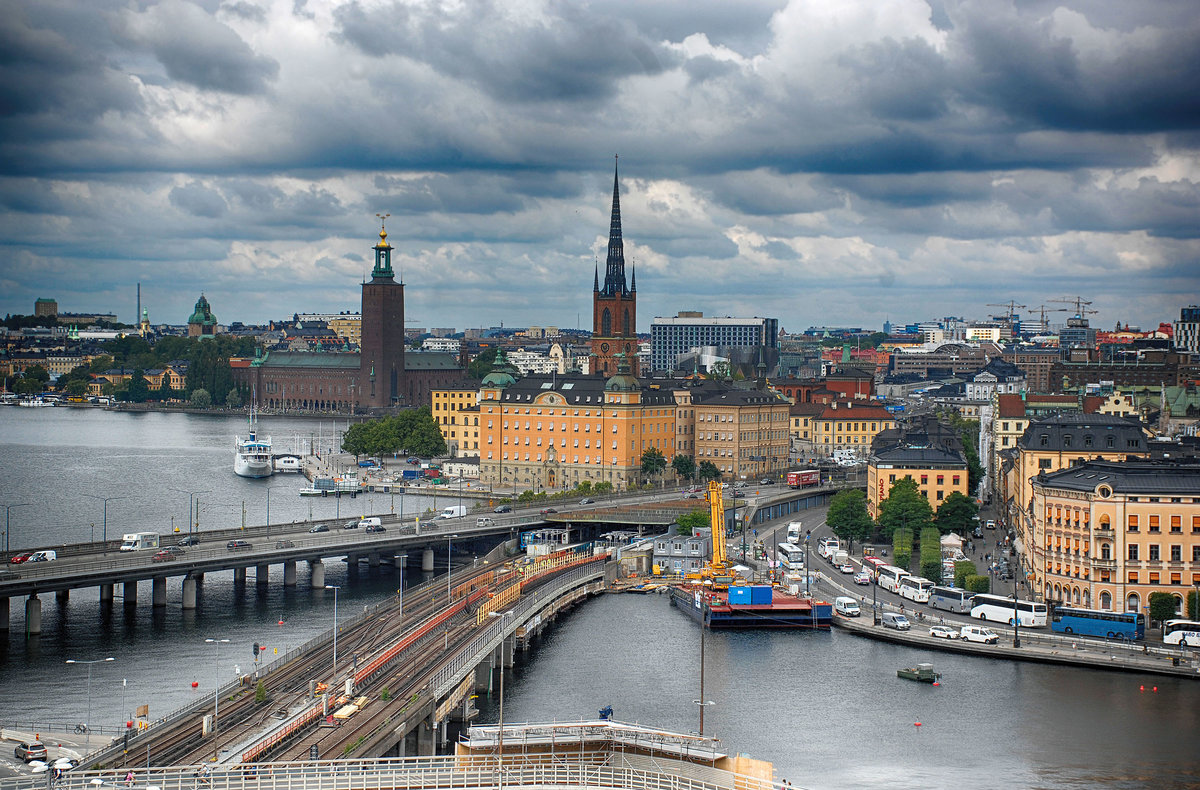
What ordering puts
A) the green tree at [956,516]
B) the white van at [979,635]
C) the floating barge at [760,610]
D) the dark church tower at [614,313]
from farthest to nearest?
the dark church tower at [614,313] → the green tree at [956,516] → the floating barge at [760,610] → the white van at [979,635]

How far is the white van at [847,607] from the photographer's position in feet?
192

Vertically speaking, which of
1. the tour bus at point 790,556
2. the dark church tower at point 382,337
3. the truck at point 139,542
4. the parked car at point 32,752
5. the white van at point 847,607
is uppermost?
the dark church tower at point 382,337

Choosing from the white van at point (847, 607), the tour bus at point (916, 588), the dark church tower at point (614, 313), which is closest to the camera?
the white van at point (847, 607)

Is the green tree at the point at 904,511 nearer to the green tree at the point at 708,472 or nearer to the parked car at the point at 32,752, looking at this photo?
the green tree at the point at 708,472

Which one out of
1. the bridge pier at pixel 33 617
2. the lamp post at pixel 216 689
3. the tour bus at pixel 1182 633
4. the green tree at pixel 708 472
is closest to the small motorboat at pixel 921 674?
the tour bus at pixel 1182 633

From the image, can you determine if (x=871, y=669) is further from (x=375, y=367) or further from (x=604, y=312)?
Result: (x=375, y=367)

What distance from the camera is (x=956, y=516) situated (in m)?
74.4

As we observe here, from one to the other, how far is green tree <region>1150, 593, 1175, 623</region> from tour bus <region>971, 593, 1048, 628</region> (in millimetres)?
3749

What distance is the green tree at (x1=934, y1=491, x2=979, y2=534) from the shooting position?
74.4 meters

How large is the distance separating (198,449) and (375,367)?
158 ft

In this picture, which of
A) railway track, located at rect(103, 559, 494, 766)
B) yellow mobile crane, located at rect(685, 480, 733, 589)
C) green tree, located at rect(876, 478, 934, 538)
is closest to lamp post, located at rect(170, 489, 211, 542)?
yellow mobile crane, located at rect(685, 480, 733, 589)

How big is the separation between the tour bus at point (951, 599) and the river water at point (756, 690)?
5.40 metres

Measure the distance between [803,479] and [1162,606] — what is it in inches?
1820

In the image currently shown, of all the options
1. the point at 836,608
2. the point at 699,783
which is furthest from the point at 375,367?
the point at 699,783
